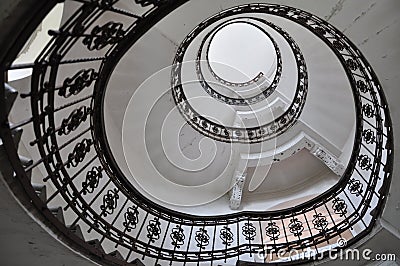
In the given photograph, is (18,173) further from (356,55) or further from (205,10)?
(205,10)

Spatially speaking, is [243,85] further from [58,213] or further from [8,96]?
[8,96]

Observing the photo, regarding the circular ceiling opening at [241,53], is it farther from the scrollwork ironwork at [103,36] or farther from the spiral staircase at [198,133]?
the scrollwork ironwork at [103,36]

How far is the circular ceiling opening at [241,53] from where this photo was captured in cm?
1099

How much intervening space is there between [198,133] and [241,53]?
14.1 feet

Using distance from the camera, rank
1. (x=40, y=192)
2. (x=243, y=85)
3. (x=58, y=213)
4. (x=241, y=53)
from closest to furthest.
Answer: (x=40, y=192) < (x=58, y=213) < (x=243, y=85) < (x=241, y=53)

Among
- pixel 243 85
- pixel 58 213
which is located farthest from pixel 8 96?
pixel 243 85

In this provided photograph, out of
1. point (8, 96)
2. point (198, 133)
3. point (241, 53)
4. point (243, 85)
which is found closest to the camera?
point (8, 96)

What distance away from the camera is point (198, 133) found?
30.7 feet

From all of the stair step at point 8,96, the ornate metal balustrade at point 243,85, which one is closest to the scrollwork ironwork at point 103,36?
the stair step at point 8,96

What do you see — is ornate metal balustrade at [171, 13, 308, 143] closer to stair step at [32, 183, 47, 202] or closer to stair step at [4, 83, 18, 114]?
stair step at [32, 183, 47, 202]

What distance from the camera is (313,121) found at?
342 inches

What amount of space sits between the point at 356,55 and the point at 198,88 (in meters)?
5.45

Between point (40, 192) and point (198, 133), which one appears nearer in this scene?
point (40, 192)

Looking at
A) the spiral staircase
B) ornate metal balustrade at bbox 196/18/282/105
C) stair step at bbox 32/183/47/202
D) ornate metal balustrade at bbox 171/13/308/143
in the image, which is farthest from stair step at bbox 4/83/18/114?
ornate metal balustrade at bbox 196/18/282/105
